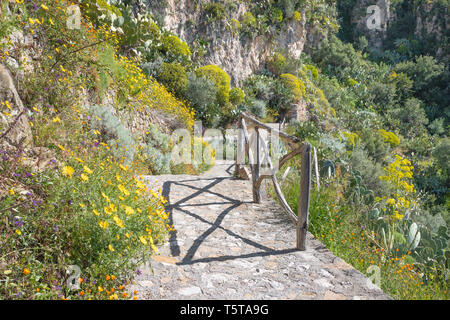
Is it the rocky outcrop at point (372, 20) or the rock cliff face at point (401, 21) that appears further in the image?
the rocky outcrop at point (372, 20)

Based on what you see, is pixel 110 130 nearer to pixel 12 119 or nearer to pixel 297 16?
pixel 12 119

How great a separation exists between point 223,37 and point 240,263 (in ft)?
38.0

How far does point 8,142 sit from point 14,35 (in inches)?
72.2

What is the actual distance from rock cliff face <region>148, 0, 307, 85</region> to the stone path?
8476 millimetres

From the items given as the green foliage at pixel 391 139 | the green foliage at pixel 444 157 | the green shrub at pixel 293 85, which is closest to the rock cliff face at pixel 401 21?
the green foliage at pixel 391 139

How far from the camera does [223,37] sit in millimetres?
13000

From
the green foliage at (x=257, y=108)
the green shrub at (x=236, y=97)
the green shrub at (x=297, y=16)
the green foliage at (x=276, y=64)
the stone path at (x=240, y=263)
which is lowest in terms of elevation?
the stone path at (x=240, y=263)

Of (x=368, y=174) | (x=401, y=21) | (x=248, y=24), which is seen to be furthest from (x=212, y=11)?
(x=401, y=21)

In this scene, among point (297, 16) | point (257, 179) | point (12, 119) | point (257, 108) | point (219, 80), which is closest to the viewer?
point (12, 119)

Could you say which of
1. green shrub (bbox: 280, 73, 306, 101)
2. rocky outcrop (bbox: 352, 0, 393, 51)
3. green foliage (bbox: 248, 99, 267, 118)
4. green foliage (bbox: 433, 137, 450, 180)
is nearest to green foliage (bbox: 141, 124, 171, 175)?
green foliage (bbox: 248, 99, 267, 118)

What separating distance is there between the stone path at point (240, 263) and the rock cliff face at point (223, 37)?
8.48 metres

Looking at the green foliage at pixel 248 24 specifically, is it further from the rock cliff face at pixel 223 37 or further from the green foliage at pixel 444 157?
the green foliage at pixel 444 157

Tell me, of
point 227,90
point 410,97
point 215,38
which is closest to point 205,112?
point 227,90

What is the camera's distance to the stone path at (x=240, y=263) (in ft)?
8.04
